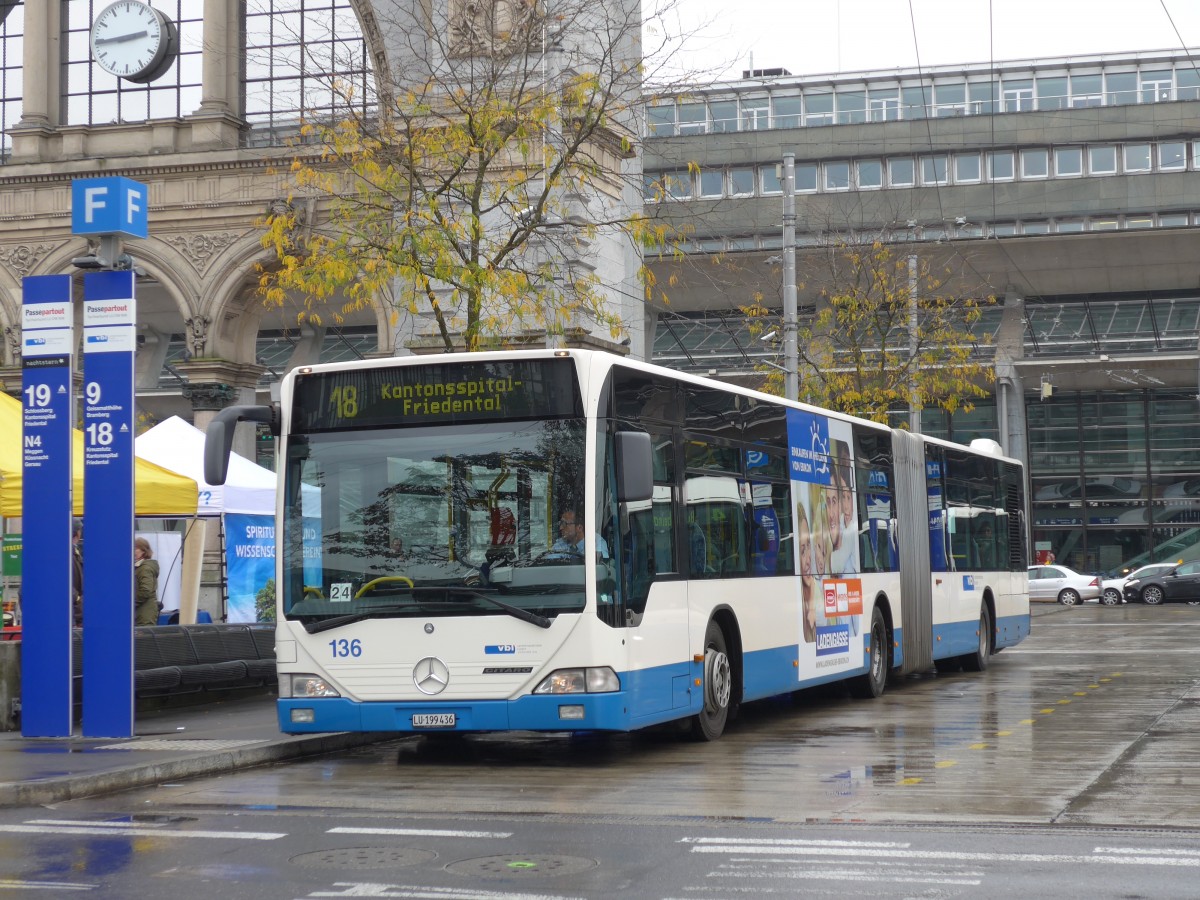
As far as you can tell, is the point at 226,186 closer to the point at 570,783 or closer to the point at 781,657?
the point at 781,657

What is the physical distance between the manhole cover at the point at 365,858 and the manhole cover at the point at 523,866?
A: 247 mm

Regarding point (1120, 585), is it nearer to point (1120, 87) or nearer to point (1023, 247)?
point (1023, 247)

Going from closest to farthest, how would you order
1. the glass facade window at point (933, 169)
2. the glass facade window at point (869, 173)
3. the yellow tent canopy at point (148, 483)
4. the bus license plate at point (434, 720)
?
the bus license plate at point (434, 720)
the yellow tent canopy at point (148, 483)
the glass facade window at point (933, 169)
the glass facade window at point (869, 173)

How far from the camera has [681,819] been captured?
9641mm

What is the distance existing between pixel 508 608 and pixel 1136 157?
5045cm

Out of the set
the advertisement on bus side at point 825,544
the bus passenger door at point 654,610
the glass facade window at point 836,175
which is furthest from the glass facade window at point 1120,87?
the bus passenger door at point 654,610

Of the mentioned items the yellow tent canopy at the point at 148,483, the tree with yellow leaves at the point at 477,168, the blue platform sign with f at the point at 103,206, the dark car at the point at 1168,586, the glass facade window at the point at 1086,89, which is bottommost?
the dark car at the point at 1168,586

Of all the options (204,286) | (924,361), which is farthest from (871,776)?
(924,361)

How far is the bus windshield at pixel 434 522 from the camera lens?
39.6ft

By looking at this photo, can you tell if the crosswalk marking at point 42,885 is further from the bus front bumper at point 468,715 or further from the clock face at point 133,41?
the clock face at point 133,41

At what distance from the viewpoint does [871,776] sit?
38.1 feet

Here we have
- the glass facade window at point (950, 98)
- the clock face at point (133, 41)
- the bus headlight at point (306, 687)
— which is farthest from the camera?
the glass facade window at point (950, 98)

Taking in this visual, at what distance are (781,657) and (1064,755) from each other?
11.2ft

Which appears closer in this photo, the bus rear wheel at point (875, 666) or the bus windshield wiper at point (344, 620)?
the bus windshield wiper at point (344, 620)
